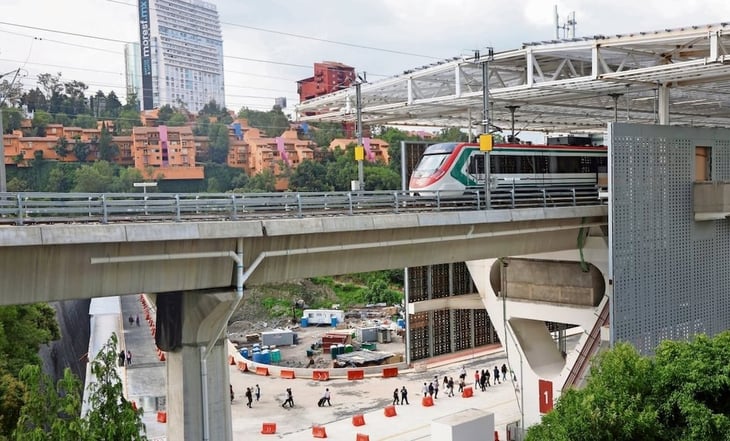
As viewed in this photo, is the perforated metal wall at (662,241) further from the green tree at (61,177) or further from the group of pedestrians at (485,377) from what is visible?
the green tree at (61,177)

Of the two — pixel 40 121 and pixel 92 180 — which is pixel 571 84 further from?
pixel 40 121

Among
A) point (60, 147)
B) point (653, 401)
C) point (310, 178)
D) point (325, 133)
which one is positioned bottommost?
point (653, 401)

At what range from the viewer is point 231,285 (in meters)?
16.2

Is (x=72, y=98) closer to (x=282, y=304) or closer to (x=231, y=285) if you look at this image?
(x=282, y=304)

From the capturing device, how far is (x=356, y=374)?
39219 mm

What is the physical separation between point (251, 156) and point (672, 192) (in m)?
68.5

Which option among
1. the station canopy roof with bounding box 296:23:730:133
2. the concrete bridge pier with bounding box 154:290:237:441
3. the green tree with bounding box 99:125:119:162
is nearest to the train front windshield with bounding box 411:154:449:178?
the station canopy roof with bounding box 296:23:730:133

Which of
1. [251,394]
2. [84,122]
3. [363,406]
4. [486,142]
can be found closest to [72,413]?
[486,142]

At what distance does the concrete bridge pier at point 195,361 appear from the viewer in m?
16.0

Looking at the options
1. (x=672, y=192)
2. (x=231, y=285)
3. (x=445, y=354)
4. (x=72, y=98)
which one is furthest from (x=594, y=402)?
(x=72, y=98)

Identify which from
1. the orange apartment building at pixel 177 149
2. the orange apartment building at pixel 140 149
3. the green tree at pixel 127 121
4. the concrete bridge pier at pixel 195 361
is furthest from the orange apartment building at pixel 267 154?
the concrete bridge pier at pixel 195 361

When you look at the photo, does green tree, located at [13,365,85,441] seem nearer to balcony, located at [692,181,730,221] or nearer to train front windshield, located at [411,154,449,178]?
train front windshield, located at [411,154,449,178]

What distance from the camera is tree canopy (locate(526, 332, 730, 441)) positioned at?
14734mm

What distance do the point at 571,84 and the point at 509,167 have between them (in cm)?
386
